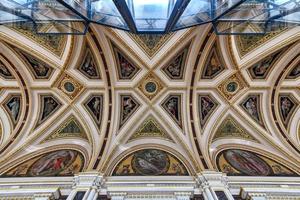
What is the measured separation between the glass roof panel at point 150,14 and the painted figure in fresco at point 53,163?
6.34 m

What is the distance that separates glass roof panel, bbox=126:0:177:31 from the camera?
20.9 feet

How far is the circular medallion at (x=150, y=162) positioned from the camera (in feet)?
32.4

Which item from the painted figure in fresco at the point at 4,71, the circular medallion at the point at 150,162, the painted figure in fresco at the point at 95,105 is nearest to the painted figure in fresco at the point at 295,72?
the circular medallion at the point at 150,162

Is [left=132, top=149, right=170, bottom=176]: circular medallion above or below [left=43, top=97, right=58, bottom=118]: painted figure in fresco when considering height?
below

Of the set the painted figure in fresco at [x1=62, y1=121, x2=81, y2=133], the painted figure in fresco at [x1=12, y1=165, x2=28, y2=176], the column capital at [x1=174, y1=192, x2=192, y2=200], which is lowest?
the column capital at [x1=174, y1=192, x2=192, y2=200]

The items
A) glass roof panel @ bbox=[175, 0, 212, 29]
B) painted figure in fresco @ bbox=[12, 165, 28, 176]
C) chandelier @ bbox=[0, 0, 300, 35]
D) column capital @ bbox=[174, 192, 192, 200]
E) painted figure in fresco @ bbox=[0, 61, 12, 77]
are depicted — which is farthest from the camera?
painted figure in fresco @ bbox=[0, 61, 12, 77]

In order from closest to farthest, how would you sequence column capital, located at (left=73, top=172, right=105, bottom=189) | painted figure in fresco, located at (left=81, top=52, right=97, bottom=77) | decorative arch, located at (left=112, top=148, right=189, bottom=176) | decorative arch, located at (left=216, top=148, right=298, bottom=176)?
column capital, located at (left=73, top=172, right=105, bottom=189) → decorative arch, located at (left=216, top=148, right=298, bottom=176) → decorative arch, located at (left=112, top=148, right=189, bottom=176) → painted figure in fresco, located at (left=81, top=52, right=97, bottom=77)

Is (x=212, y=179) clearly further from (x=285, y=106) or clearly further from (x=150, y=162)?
(x=285, y=106)

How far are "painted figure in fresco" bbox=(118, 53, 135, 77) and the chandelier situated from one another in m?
4.61

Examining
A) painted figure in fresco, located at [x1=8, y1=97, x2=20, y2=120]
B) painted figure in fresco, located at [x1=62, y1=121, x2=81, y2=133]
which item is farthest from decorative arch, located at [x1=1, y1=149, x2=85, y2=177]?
painted figure in fresco, located at [x1=8, y1=97, x2=20, y2=120]

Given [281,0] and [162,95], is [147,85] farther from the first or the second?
[281,0]

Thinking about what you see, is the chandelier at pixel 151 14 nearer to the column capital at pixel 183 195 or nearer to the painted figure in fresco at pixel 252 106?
the column capital at pixel 183 195

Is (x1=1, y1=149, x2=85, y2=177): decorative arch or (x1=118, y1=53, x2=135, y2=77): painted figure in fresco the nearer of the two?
(x1=1, y1=149, x2=85, y2=177): decorative arch

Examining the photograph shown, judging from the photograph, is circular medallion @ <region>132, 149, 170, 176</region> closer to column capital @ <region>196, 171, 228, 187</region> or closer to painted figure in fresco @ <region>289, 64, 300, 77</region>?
column capital @ <region>196, 171, 228, 187</region>
